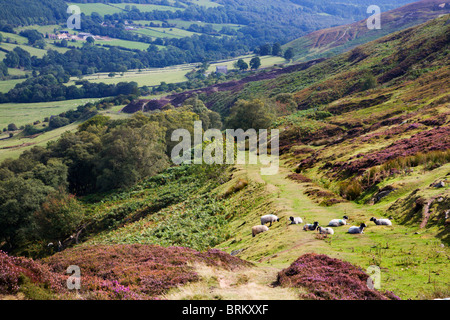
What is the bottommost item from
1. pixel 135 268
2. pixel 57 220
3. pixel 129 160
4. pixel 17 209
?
pixel 17 209

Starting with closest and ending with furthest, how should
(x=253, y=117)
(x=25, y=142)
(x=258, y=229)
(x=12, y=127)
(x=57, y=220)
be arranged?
(x=258, y=229) → (x=57, y=220) → (x=253, y=117) → (x=25, y=142) → (x=12, y=127)

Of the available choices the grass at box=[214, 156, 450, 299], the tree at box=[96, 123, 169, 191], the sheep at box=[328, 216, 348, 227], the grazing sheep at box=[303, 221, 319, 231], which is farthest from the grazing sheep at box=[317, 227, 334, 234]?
the tree at box=[96, 123, 169, 191]

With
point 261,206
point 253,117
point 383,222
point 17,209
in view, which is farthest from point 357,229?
point 253,117

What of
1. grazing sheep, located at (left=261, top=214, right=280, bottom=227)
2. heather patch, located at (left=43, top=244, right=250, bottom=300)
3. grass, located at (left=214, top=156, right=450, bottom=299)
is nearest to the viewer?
heather patch, located at (left=43, top=244, right=250, bottom=300)

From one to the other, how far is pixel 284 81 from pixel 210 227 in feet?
427

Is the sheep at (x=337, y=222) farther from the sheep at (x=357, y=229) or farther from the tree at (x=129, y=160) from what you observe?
the tree at (x=129, y=160)

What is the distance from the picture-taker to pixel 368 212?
21.3 meters

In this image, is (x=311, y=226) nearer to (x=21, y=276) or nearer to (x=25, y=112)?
(x=21, y=276)

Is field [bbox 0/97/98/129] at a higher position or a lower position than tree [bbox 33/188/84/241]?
higher

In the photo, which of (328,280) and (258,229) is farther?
(258,229)

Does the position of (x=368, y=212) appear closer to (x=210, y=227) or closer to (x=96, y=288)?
(x=210, y=227)

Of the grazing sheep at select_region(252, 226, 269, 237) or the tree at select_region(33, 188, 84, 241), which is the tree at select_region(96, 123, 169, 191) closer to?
the tree at select_region(33, 188, 84, 241)
